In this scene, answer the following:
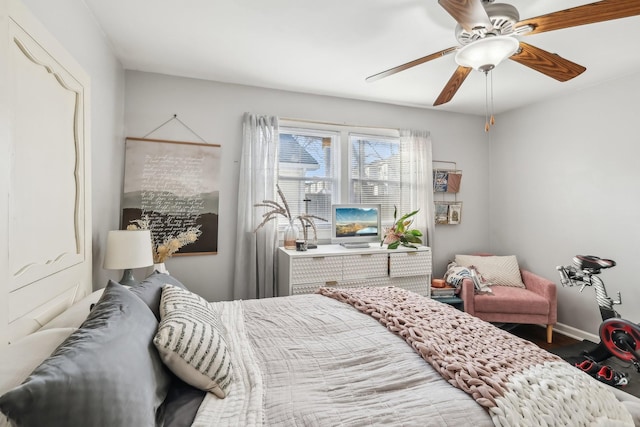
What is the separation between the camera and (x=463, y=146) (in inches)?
161

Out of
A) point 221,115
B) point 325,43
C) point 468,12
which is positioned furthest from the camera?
point 221,115

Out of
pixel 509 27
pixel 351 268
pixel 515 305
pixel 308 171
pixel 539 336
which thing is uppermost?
pixel 509 27

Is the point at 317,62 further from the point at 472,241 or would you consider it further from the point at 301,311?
the point at 472,241

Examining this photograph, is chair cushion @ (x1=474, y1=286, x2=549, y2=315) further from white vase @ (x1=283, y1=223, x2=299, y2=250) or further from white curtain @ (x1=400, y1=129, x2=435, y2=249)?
white vase @ (x1=283, y1=223, x2=299, y2=250)

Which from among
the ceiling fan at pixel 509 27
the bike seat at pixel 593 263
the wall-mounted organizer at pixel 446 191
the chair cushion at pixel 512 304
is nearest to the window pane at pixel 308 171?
the wall-mounted organizer at pixel 446 191

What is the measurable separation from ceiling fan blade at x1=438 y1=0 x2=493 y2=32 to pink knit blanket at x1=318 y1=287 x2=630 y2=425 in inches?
58.0

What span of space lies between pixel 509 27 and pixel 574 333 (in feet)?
10.6

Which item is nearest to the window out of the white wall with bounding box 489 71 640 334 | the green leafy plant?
the green leafy plant

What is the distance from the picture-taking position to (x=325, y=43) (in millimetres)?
2346

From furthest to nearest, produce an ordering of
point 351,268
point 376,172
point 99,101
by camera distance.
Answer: point 376,172, point 351,268, point 99,101

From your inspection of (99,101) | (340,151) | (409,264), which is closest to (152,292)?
→ (99,101)

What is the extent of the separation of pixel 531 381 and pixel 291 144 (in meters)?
2.89

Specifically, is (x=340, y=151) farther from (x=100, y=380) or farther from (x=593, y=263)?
(x=100, y=380)

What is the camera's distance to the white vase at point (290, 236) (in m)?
3.12
